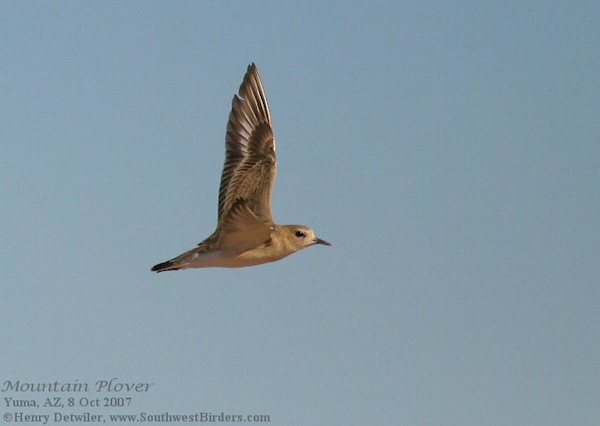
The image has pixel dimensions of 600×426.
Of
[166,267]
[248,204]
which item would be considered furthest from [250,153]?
[166,267]

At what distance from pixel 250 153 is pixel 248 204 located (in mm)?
2257

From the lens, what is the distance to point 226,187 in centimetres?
2223

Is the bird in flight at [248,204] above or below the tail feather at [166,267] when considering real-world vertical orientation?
above

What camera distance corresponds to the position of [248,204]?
21.0 meters

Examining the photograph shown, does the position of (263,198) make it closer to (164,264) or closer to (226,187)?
(226,187)

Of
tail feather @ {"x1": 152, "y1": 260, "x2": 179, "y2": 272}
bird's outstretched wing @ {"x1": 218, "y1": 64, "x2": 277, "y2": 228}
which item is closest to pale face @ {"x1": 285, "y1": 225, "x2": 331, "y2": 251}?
bird's outstretched wing @ {"x1": 218, "y1": 64, "x2": 277, "y2": 228}

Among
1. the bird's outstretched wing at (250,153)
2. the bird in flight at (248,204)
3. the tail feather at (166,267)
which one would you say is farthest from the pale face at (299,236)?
the tail feather at (166,267)

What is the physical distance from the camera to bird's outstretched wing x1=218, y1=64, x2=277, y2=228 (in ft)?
70.5

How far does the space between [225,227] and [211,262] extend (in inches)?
39.2

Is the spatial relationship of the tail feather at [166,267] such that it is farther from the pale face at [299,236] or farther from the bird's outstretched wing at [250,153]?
the pale face at [299,236]

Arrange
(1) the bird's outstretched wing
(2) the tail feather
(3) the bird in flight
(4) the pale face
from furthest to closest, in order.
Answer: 1. (1) the bird's outstretched wing
2. (4) the pale face
3. (2) the tail feather
4. (3) the bird in flight

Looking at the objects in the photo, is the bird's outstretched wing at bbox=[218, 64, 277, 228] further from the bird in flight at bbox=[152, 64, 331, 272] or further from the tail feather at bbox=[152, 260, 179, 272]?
the tail feather at bbox=[152, 260, 179, 272]

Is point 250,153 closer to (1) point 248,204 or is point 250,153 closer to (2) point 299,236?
(1) point 248,204

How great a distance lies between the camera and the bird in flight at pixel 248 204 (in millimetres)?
19578
